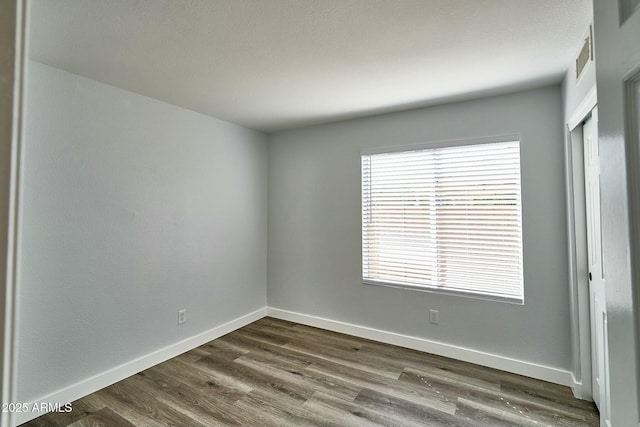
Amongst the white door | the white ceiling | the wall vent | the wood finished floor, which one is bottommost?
Answer: the wood finished floor

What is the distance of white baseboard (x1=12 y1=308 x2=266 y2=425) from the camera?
2.09 m

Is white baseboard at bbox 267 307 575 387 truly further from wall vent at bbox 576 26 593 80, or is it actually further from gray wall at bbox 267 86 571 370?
wall vent at bbox 576 26 593 80

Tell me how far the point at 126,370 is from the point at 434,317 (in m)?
2.79

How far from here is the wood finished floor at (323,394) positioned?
199 cm

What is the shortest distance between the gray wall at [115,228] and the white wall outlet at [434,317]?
7.16 ft

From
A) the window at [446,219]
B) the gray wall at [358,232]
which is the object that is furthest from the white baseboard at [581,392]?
the window at [446,219]

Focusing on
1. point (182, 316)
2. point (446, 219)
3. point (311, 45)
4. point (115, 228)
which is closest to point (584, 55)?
point (446, 219)

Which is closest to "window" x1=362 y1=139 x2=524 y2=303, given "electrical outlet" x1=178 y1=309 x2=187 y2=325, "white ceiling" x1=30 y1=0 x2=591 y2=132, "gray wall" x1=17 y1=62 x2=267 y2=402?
"white ceiling" x1=30 y1=0 x2=591 y2=132

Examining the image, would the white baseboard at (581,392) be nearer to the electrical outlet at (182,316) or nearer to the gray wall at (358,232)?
the gray wall at (358,232)

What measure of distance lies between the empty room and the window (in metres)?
0.02

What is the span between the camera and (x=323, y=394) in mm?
2270

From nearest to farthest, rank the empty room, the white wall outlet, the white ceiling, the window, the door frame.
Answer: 1. the white ceiling
2. the empty room
3. the door frame
4. the window
5. the white wall outlet

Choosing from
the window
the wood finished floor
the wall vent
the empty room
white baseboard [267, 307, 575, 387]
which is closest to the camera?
the wall vent

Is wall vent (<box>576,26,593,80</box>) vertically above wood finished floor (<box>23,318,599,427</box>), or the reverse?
wall vent (<box>576,26,593,80</box>)
